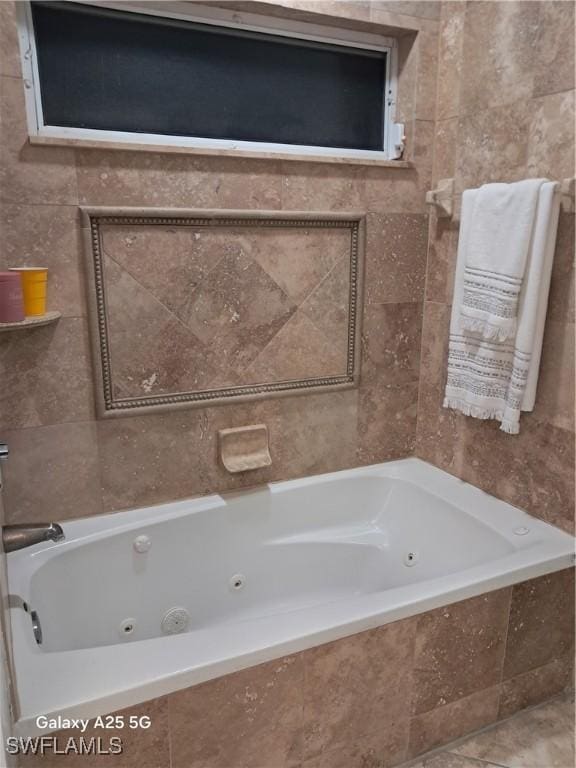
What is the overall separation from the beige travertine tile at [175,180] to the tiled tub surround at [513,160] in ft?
2.27

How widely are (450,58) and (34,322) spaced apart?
168 cm

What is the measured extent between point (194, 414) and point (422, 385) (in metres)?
0.96

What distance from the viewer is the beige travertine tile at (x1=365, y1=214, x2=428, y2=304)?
209cm

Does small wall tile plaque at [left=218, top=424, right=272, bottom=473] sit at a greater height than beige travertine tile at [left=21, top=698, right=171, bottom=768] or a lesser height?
greater

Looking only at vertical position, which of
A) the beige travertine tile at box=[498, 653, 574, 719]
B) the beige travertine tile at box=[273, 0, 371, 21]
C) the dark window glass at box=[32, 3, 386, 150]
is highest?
the beige travertine tile at box=[273, 0, 371, 21]

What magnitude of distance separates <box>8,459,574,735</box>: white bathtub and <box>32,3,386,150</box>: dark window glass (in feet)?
4.23

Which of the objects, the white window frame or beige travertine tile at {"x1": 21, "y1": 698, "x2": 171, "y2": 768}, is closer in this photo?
beige travertine tile at {"x1": 21, "y1": 698, "x2": 171, "y2": 768}

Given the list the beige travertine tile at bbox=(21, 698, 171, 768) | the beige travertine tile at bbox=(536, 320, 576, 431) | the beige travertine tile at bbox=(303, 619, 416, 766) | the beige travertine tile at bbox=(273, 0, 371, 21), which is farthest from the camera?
the beige travertine tile at bbox=(273, 0, 371, 21)

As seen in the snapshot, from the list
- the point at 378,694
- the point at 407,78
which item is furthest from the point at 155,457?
the point at 407,78

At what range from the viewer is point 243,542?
6.65 ft

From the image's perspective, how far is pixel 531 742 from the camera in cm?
167

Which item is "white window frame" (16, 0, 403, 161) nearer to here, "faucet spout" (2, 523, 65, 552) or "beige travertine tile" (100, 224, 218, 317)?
"beige travertine tile" (100, 224, 218, 317)

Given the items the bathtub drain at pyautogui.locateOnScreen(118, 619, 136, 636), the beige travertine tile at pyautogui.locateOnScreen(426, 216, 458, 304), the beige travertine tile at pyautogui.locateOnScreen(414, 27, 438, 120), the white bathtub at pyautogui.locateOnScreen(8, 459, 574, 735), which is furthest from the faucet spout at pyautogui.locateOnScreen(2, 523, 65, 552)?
the beige travertine tile at pyautogui.locateOnScreen(414, 27, 438, 120)

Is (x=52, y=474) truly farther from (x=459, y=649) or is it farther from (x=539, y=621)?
(x=539, y=621)
